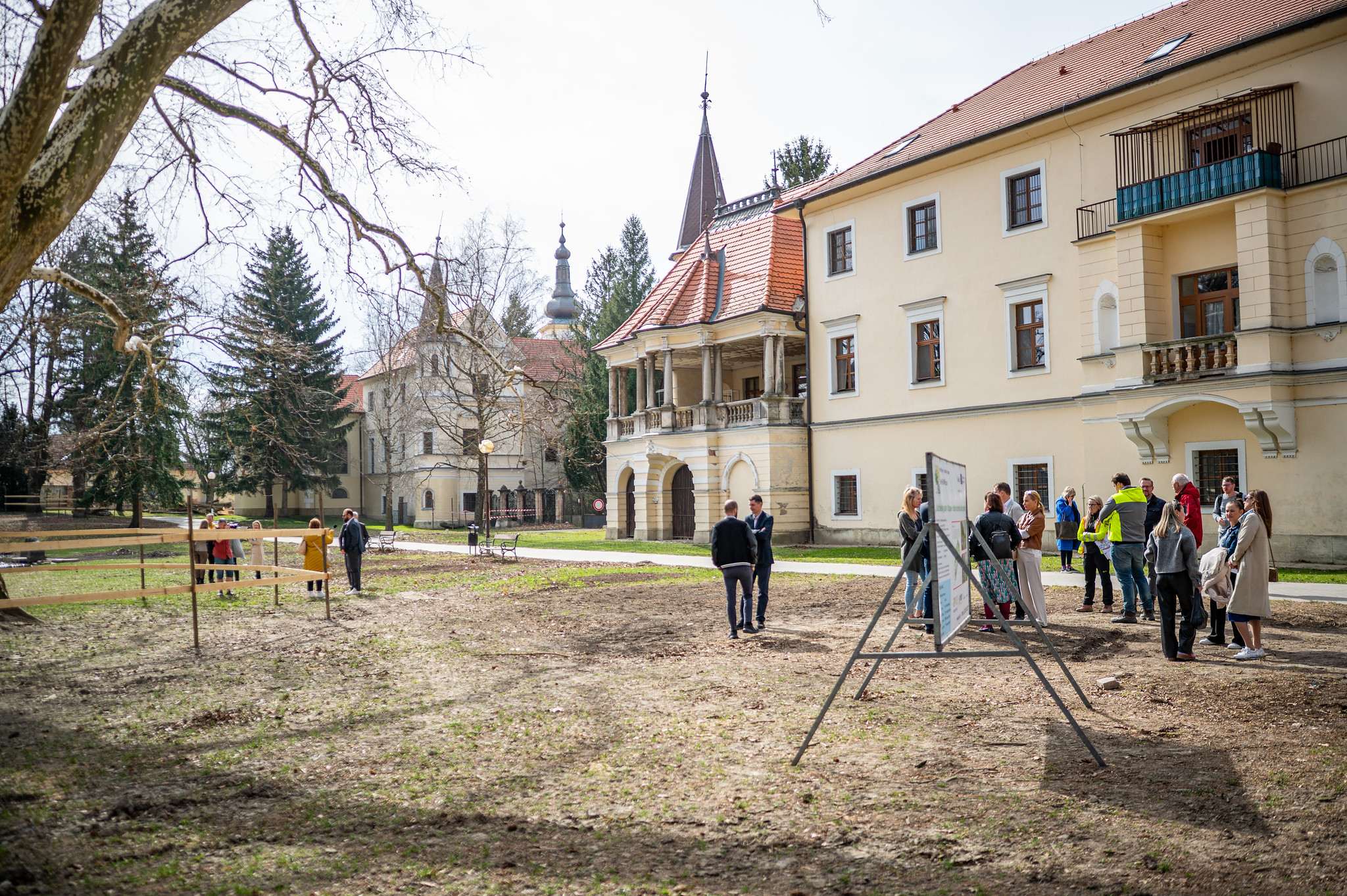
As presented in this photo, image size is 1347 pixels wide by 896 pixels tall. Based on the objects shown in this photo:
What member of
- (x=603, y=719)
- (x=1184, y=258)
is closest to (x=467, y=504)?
(x=1184, y=258)

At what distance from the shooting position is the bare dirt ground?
4641 millimetres

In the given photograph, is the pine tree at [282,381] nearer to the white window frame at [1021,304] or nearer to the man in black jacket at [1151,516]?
the man in black jacket at [1151,516]

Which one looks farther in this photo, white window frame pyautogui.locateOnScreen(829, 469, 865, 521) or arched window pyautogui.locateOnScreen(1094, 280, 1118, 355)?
white window frame pyautogui.locateOnScreen(829, 469, 865, 521)

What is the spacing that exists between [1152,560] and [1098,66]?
18.9 m

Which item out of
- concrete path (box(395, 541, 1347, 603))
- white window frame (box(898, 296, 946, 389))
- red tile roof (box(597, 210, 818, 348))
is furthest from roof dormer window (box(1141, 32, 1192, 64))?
concrete path (box(395, 541, 1347, 603))

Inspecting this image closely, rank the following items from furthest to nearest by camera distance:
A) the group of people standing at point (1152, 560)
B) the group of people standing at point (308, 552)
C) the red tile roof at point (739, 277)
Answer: the red tile roof at point (739, 277) < the group of people standing at point (308, 552) < the group of people standing at point (1152, 560)

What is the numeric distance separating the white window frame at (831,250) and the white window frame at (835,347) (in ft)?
4.69

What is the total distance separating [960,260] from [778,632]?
1803cm

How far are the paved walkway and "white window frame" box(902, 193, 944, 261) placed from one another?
1031cm

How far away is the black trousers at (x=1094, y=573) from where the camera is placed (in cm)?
1416

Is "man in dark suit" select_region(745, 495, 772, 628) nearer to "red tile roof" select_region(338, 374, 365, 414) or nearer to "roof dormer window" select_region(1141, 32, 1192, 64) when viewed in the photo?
"roof dormer window" select_region(1141, 32, 1192, 64)

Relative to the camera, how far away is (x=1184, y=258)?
865 inches

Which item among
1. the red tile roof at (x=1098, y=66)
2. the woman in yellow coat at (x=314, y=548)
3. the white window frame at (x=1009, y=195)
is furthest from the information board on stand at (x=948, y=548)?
the white window frame at (x=1009, y=195)

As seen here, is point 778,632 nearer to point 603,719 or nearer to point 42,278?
point 603,719
